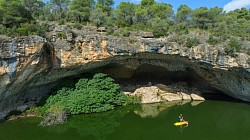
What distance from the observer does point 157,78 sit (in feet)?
94.0

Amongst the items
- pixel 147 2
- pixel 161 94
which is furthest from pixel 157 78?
pixel 147 2

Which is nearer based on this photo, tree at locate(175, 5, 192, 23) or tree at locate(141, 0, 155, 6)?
tree at locate(175, 5, 192, 23)

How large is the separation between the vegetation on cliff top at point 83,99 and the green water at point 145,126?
71cm

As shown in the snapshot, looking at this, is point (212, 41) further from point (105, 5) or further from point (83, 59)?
point (105, 5)

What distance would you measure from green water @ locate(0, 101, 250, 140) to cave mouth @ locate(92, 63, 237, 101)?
4.32 metres

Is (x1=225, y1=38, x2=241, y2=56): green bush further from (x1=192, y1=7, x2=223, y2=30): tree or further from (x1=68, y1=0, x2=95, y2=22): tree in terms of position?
(x1=68, y1=0, x2=95, y2=22): tree

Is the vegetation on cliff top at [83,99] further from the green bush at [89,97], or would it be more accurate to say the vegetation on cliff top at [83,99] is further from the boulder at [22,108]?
the boulder at [22,108]

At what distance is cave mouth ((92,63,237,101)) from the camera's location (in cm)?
2631

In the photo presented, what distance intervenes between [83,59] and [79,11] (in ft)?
38.3

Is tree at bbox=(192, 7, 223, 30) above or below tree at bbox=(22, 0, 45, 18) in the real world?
below

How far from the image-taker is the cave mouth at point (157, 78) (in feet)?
86.3

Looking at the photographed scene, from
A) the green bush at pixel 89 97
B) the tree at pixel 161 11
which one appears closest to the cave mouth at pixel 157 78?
the green bush at pixel 89 97

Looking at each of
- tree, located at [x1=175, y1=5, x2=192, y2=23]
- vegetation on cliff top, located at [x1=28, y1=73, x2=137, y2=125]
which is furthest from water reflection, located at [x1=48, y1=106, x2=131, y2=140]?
tree, located at [x1=175, y1=5, x2=192, y2=23]

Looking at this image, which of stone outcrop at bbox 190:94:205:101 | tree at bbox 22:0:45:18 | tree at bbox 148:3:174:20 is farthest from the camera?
tree at bbox 148:3:174:20
